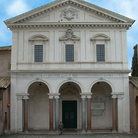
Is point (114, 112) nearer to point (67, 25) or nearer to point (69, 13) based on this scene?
point (67, 25)

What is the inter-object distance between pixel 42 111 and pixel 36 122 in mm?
1212

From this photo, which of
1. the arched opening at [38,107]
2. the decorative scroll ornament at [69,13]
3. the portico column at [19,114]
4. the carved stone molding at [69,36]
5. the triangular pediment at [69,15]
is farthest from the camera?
the arched opening at [38,107]

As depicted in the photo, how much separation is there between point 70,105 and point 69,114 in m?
0.91

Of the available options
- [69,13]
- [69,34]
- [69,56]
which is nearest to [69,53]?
[69,56]

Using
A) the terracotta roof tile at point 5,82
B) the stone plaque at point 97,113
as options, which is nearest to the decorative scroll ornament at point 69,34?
the terracotta roof tile at point 5,82

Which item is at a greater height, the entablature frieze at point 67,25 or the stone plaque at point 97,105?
the entablature frieze at point 67,25

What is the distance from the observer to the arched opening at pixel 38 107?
2680cm

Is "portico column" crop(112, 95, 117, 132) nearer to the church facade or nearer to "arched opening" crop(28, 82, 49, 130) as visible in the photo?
the church facade

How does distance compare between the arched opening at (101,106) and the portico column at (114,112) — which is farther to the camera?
the arched opening at (101,106)

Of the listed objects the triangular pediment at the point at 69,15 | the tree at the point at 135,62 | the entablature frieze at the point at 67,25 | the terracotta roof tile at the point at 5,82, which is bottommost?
the terracotta roof tile at the point at 5,82

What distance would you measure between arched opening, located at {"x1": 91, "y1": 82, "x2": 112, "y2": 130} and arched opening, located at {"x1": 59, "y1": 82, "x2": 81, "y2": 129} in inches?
62.8

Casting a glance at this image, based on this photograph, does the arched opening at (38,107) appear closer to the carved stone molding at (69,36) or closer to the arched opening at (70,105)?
the arched opening at (70,105)

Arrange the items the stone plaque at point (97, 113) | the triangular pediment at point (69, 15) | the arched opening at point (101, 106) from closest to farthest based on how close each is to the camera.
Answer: the triangular pediment at point (69, 15)
the arched opening at point (101, 106)
the stone plaque at point (97, 113)

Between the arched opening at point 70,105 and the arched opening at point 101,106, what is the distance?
1595 mm
